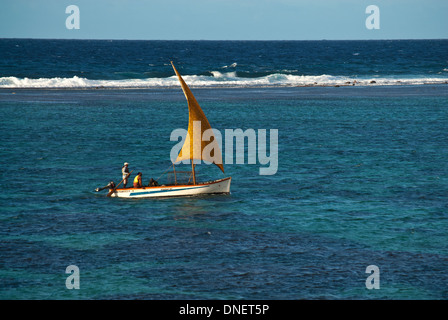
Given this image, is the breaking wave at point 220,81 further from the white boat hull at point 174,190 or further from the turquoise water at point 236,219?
the white boat hull at point 174,190

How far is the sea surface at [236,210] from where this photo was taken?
999 inches

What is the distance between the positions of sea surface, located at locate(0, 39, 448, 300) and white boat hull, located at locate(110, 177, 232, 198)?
18.5 inches

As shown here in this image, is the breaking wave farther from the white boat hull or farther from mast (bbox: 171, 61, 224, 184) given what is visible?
the white boat hull

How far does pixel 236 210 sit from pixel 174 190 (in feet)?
15.1

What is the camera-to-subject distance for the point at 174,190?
38406 millimetres

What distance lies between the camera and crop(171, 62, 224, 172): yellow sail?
39.4 m

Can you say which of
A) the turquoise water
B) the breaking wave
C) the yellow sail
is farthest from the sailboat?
the breaking wave

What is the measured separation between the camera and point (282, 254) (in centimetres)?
2836

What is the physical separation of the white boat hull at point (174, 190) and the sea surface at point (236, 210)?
18.5 inches

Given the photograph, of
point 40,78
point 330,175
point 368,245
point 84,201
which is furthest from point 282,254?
point 40,78

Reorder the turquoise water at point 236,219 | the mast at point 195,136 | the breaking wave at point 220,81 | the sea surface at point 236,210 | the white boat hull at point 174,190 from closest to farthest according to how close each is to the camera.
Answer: the turquoise water at point 236,219
the sea surface at point 236,210
the white boat hull at point 174,190
the mast at point 195,136
the breaking wave at point 220,81

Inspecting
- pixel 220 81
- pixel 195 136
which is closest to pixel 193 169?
pixel 195 136

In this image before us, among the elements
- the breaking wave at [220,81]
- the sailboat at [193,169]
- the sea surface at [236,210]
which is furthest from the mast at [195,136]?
the breaking wave at [220,81]

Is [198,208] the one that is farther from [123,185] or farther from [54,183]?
[54,183]
